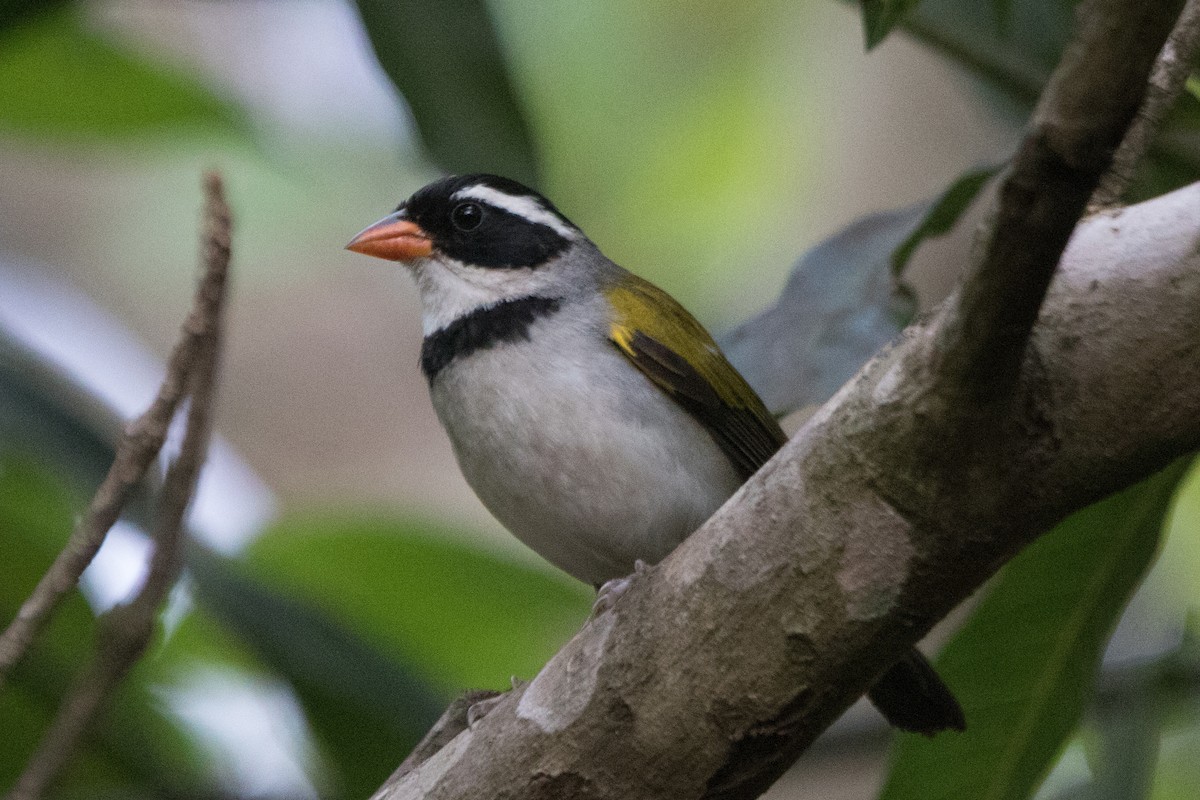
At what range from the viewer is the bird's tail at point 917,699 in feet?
11.2

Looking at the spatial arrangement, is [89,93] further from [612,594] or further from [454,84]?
[612,594]

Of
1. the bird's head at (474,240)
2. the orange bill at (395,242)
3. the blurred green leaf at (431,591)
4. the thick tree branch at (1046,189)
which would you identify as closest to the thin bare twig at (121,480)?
the thick tree branch at (1046,189)

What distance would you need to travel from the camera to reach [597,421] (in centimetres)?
359

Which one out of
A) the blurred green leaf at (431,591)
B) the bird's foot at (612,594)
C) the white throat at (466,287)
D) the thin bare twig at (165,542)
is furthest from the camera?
the blurred green leaf at (431,591)

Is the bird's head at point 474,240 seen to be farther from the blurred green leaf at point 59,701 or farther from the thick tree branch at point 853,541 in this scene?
the thick tree branch at point 853,541

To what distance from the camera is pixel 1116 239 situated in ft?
7.05

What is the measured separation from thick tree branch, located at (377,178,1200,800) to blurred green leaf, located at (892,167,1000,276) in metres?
1.39

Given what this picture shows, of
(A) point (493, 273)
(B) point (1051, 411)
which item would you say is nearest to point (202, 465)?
(B) point (1051, 411)

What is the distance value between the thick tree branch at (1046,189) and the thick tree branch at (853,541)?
92mm

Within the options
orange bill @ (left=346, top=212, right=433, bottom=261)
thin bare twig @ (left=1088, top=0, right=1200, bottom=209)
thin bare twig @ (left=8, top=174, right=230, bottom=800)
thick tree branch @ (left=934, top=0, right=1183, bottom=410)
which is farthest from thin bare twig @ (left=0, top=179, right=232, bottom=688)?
orange bill @ (left=346, top=212, right=433, bottom=261)

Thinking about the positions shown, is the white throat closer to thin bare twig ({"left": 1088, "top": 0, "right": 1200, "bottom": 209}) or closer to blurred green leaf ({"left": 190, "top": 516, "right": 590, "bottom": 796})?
blurred green leaf ({"left": 190, "top": 516, "right": 590, "bottom": 796})

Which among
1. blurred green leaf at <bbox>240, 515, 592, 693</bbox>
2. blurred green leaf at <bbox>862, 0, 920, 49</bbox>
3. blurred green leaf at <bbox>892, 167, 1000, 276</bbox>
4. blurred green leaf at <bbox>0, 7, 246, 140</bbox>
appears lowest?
blurred green leaf at <bbox>240, 515, 592, 693</bbox>

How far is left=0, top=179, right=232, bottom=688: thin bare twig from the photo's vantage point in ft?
6.79

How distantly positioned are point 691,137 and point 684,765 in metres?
4.94
